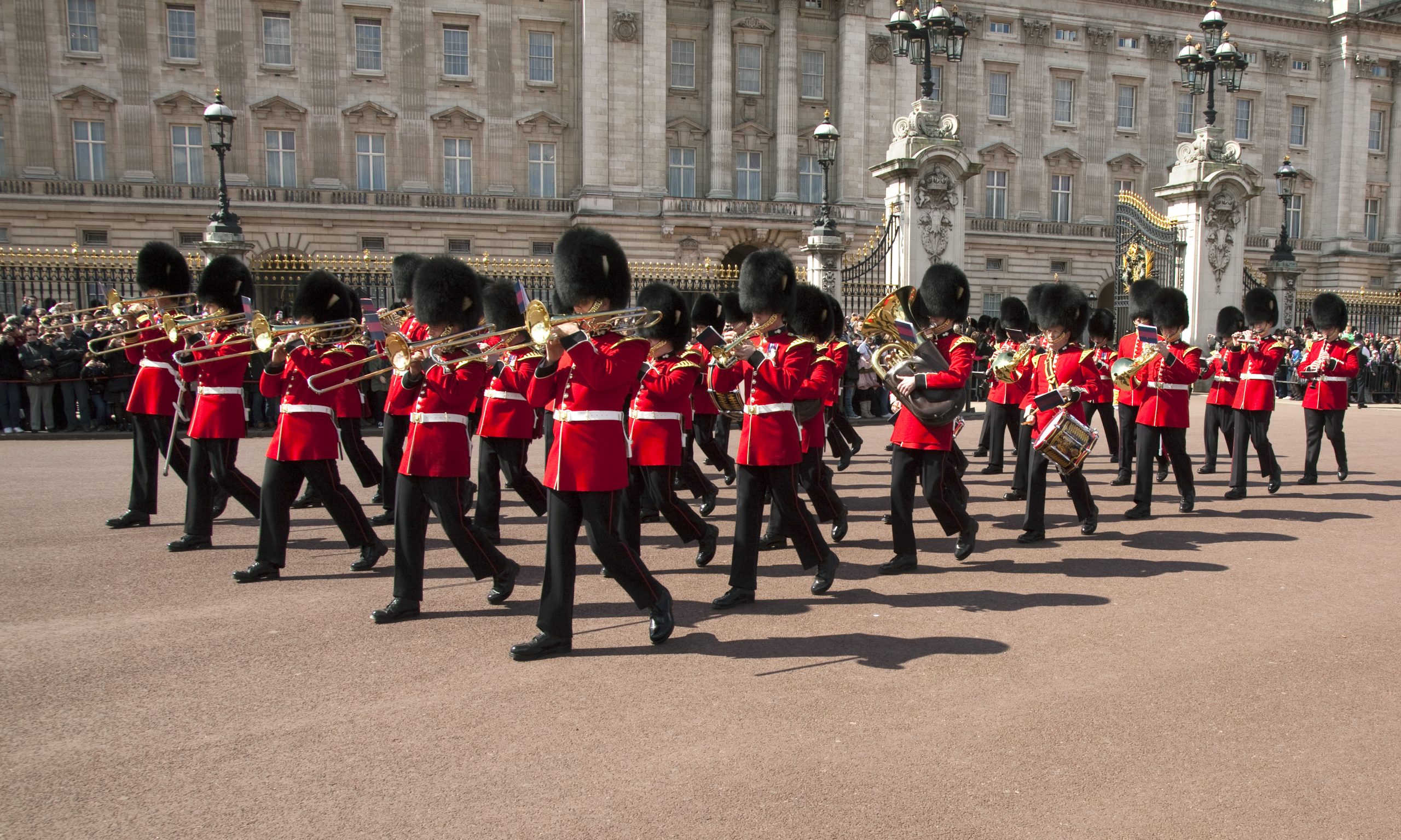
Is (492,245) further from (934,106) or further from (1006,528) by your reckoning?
(1006,528)

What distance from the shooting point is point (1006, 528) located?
25.4 ft

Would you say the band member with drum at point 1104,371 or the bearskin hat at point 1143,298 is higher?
the bearskin hat at point 1143,298

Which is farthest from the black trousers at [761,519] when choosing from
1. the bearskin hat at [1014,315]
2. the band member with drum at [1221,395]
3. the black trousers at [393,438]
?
the bearskin hat at [1014,315]

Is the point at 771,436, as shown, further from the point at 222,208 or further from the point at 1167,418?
the point at 222,208

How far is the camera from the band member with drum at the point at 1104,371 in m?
9.67

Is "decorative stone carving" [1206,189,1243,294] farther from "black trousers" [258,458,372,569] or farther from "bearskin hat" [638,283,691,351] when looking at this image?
"black trousers" [258,458,372,569]

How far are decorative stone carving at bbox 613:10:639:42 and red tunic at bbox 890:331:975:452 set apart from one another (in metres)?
27.7

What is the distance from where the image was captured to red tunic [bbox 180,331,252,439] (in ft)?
21.7

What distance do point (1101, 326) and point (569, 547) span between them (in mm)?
7057

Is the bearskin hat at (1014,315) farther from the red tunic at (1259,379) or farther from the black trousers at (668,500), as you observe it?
the black trousers at (668,500)

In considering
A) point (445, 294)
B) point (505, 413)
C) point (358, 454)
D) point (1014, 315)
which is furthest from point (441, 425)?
point (1014, 315)

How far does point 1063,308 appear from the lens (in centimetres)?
787

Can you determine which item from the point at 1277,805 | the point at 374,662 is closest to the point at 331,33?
the point at 374,662

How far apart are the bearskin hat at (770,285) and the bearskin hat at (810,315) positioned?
22.4 inches
